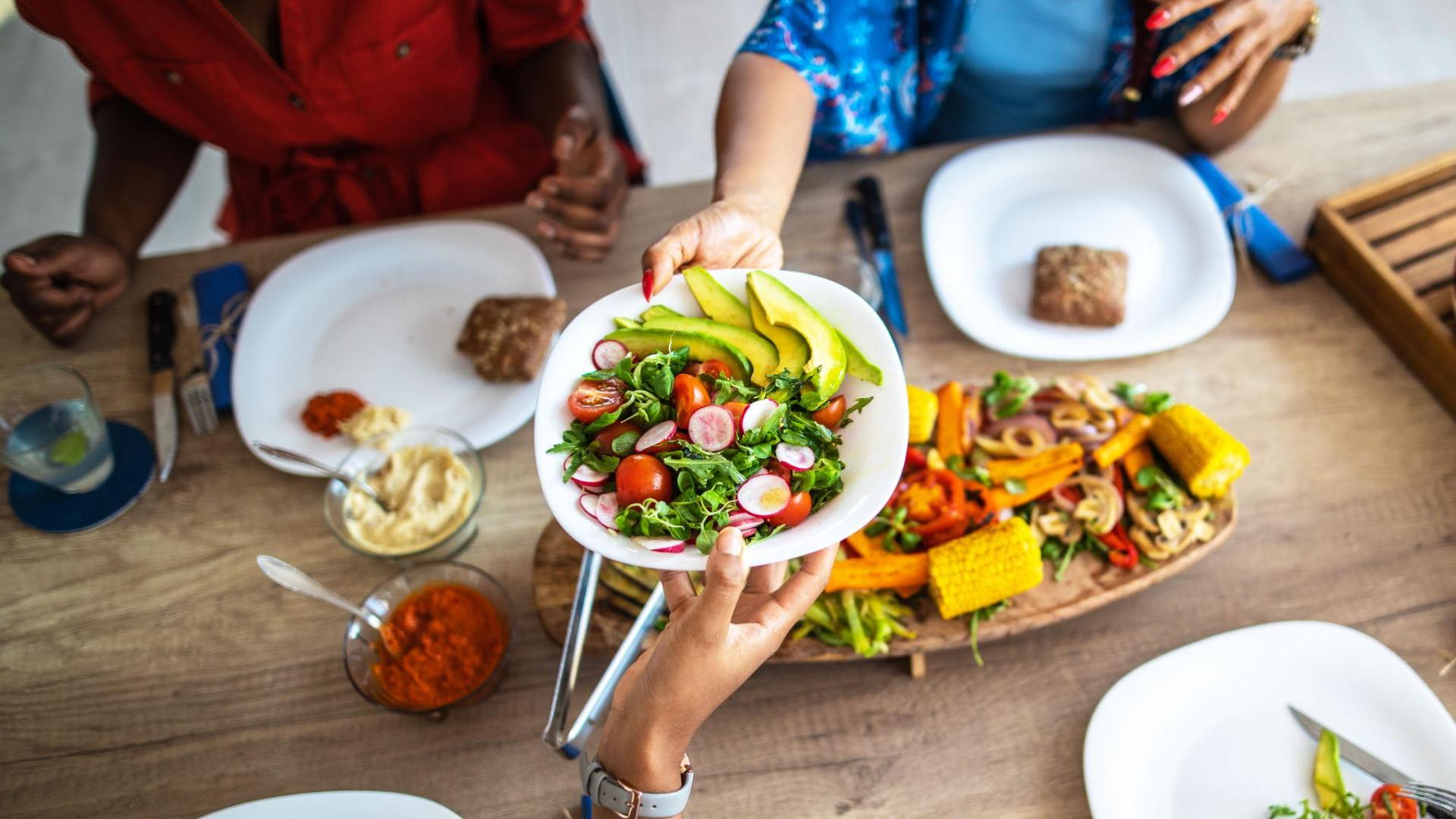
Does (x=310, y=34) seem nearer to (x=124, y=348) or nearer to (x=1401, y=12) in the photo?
(x=124, y=348)

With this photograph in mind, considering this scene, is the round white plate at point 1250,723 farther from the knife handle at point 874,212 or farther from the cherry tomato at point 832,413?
the knife handle at point 874,212

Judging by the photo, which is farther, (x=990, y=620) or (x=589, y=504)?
(x=990, y=620)

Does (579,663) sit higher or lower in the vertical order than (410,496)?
lower

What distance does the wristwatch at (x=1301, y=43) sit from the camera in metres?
2.13

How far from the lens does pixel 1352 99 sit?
256 centimetres

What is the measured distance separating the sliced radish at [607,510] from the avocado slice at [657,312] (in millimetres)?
362

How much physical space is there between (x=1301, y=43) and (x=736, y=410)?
191cm

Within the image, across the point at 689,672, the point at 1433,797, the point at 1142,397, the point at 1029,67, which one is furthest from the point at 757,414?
the point at 1029,67

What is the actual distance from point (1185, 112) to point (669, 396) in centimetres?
194

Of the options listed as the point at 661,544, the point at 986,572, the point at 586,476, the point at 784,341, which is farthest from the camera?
the point at 986,572

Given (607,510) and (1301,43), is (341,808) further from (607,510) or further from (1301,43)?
(1301,43)

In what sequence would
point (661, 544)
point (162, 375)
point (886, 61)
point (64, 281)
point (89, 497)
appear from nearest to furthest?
1. point (661, 544)
2. point (89, 497)
3. point (162, 375)
4. point (64, 281)
5. point (886, 61)

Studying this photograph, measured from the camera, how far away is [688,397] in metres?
1.48

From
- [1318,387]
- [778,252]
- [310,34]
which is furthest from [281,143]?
[1318,387]
